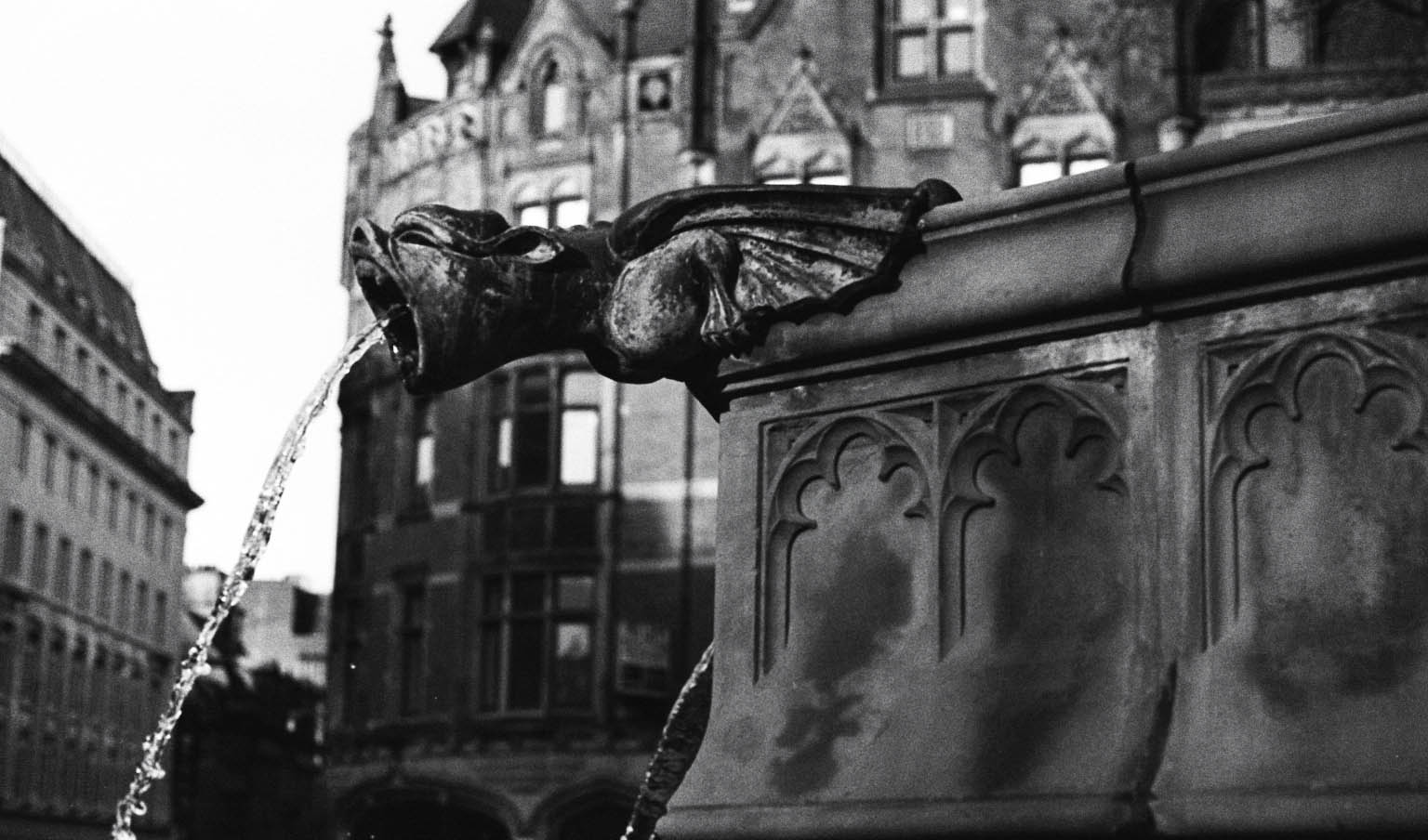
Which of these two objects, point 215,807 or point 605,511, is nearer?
point 605,511

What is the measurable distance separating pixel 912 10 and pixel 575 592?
9357 millimetres

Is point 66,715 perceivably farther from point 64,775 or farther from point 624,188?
point 624,188

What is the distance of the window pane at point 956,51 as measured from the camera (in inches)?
1242

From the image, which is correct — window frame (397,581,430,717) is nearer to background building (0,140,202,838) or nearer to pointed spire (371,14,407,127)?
pointed spire (371,14,407,127)

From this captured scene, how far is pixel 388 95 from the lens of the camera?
36.5 m

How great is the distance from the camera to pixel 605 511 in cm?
3148

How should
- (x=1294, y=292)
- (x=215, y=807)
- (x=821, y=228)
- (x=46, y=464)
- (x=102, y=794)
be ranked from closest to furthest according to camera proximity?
1. (x=1294, y=292)
2. (x=821, y=228)
3. (x=46, y=464)
4. (x=102, y=794)
5. (x=215, y=807)

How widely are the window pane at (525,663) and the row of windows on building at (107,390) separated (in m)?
28.3

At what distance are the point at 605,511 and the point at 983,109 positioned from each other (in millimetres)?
7526

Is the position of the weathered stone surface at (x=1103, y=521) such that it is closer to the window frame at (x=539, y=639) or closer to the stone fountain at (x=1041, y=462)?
the stone fountain at (x=1041, y=462)

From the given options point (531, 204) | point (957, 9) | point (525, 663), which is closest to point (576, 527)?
point (525, 663)

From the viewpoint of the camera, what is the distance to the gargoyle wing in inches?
178

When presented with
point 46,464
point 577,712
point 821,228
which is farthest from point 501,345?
point 46,464

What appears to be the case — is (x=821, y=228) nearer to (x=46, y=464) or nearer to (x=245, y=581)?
(x=245, y=581)
